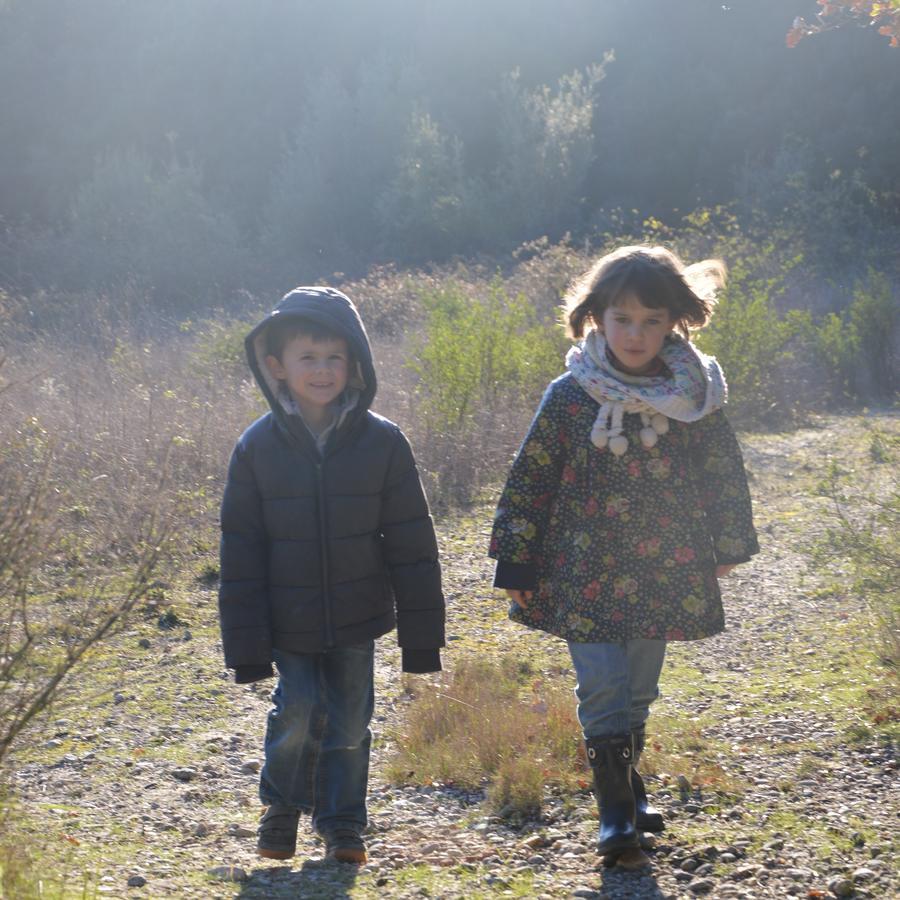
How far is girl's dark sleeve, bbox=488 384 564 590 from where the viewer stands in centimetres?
345

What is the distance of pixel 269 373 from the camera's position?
369 centimetres

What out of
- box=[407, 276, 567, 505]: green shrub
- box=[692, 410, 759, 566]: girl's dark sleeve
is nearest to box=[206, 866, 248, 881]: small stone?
box=[692, 410, 759, 566]: girl's dark sleeve

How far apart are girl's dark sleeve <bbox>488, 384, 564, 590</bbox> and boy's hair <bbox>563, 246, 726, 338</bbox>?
270mm

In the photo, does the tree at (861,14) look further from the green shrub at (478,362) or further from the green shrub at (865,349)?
Result: the green shrub at (865,349)

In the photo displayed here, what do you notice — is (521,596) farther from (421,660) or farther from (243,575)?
(243,575)

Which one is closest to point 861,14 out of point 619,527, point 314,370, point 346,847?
point 619,527

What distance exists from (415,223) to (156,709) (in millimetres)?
22796

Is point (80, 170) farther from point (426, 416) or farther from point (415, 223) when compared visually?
point (426, 416)

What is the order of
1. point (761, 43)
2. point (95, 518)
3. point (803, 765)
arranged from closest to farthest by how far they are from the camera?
point (803, 765)
point (95, 518)
point (761, 43)

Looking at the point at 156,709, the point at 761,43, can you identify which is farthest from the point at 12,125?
the point at 156,709

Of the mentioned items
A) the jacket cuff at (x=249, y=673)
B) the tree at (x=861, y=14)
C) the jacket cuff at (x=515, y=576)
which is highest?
the tree at (x=861, y=14)

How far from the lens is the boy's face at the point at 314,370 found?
3.56m

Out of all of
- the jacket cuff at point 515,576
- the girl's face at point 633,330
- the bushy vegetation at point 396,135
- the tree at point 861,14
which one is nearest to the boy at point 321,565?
the jacket cuff at point 515,576

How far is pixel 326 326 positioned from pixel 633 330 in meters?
0.82
